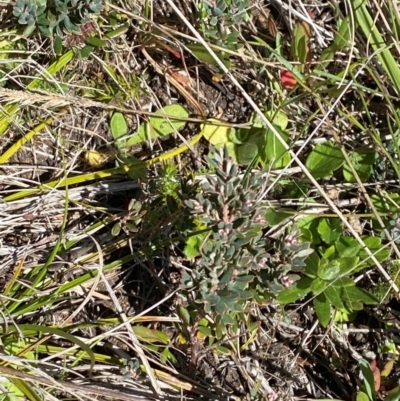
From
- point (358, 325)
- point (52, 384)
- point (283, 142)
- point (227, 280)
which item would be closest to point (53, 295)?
point (52, 384)

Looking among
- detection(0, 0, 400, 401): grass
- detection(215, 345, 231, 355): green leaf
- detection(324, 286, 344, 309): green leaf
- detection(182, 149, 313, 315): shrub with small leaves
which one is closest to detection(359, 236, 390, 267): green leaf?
detection(0, 0, 400, 401): grass

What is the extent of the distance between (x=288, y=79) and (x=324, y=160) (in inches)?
11.7

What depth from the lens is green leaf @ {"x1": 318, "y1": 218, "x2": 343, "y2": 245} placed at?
189 centimetres

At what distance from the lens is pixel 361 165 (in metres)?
1.96

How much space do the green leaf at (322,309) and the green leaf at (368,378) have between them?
17 centimetres

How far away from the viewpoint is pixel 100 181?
6.34 feet

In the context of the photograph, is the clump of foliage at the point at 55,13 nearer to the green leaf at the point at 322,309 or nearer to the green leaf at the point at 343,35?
the green leaf at the point at 343,35

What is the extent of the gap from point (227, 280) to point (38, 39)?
0.99 metres

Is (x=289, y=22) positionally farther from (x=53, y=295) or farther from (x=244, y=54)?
(x=53, y=295)

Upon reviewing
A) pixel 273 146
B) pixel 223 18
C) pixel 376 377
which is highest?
pixel 223 18

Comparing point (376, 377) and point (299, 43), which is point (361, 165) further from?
point (376, 377)

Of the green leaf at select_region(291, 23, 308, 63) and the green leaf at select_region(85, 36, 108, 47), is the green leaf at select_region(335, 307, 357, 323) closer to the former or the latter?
the green leaf at select_region(291, 23, 308, 63)

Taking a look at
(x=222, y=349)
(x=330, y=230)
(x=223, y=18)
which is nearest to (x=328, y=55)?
(x=223, y=18)

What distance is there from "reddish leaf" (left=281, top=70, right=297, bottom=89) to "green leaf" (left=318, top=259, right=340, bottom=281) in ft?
1.93
